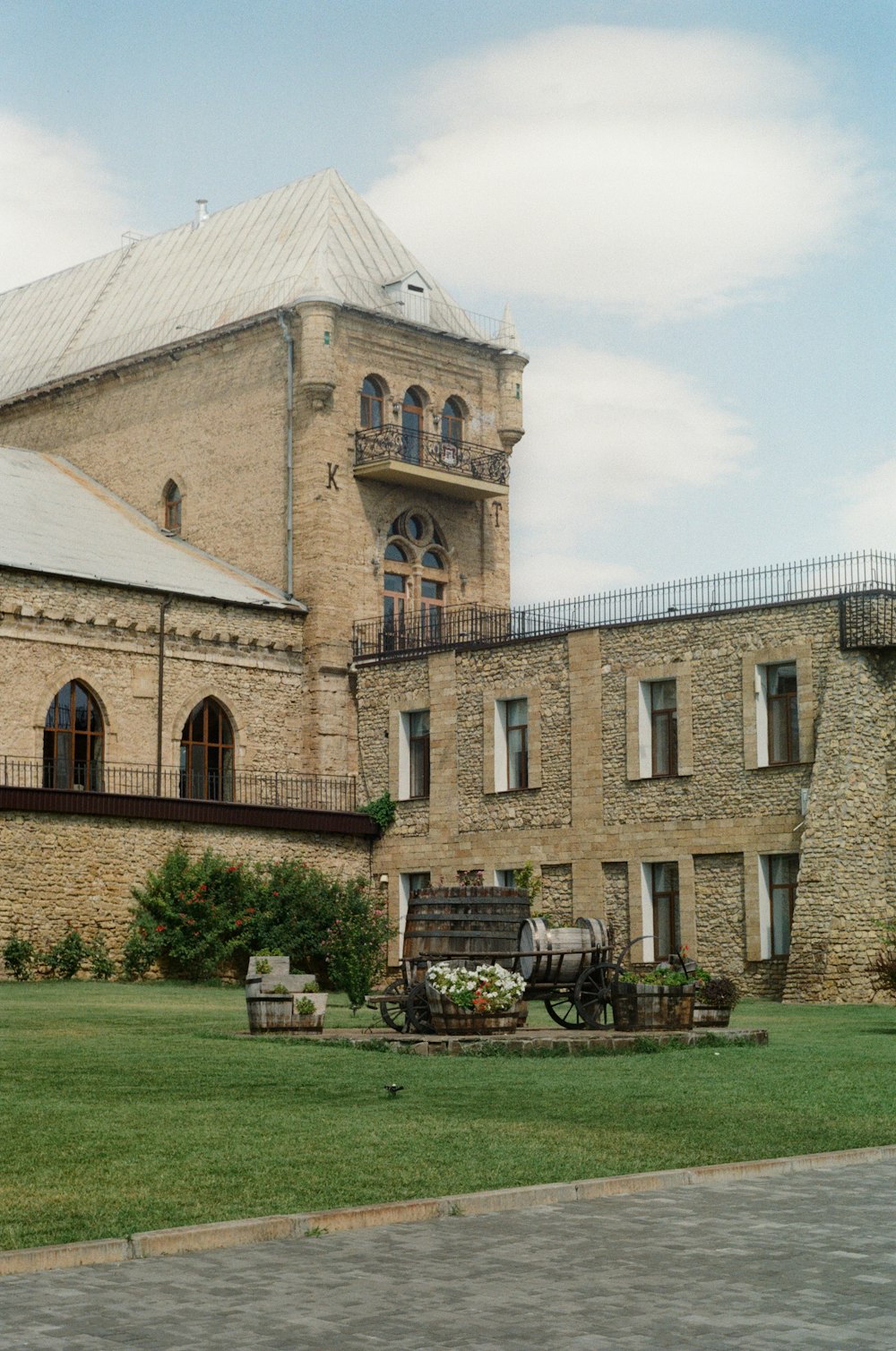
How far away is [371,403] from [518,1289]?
4067 cm

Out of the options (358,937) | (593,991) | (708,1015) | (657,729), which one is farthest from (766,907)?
(593,991)

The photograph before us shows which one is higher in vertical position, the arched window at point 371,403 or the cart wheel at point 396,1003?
the arched window at point 371,403

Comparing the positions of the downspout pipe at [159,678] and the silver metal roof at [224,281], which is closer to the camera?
the downspout pipe at [159,678]

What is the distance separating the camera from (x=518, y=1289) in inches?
294

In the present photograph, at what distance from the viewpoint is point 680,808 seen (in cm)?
3688

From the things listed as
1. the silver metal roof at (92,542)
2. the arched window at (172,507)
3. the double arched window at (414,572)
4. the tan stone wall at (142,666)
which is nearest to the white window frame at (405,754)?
the tan stone wall at (142,666)

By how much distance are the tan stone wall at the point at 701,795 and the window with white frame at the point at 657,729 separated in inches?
14.8

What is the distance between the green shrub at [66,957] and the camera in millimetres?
35125

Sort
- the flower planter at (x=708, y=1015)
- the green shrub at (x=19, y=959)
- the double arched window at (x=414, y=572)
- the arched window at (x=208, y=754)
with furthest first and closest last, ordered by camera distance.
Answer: the double arched window at (x=414, y=572)
the arched window at (x=208, y=754)
the green shrub at (x=19, y=959)
the flower planter at (x=708, y=1015)

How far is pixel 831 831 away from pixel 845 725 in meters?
2.02

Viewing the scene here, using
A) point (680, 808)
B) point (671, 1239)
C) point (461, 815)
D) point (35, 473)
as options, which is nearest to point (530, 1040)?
point (671, 1239)

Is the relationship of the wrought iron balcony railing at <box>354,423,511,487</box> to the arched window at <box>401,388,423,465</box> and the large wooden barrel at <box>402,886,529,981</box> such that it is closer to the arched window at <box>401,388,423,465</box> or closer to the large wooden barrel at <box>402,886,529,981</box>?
the arched window at <box>401,388,423,465</box>

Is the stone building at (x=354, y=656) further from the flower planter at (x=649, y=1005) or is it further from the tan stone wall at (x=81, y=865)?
the flower planter at (x=649, y=1005)

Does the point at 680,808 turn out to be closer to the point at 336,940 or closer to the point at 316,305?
the point at 336,940
